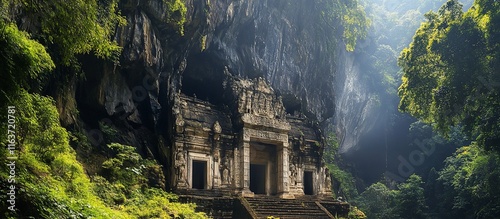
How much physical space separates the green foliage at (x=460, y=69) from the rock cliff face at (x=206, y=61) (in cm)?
663

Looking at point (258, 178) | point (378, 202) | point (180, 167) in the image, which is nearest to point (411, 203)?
point (378, 202)

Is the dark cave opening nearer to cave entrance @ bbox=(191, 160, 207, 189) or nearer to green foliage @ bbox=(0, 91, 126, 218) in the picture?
cave entrance @ bbox=(191, 160, 207, 189)

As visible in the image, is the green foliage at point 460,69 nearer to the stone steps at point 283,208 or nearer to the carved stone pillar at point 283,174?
the carved stone pillar at point 283,174

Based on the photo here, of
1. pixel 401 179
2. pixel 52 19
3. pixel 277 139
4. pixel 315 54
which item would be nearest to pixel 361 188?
pixel 401 179

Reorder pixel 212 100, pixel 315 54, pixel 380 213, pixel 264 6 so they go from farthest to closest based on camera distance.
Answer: pixel 380 213 < pixel 315 54 < pixel 264 6 < pixel 212 100

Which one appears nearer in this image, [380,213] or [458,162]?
[380,213]

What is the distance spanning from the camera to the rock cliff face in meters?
14.7

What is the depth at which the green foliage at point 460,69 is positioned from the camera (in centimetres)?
1723

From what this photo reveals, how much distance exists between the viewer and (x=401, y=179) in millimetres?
35062

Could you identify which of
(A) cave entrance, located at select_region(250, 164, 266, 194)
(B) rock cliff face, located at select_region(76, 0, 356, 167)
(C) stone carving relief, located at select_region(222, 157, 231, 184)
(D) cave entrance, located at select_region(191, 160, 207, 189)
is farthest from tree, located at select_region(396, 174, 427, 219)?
(D) cave entrance, located at select_region(191, 160, 207, 189)

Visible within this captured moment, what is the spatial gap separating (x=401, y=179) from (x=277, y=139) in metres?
19.9

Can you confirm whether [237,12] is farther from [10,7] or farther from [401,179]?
[401,179]

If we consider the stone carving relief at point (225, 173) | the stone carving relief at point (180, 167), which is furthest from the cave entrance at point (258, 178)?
the stone carving relief at point (180, 167)

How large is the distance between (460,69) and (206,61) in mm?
11538
